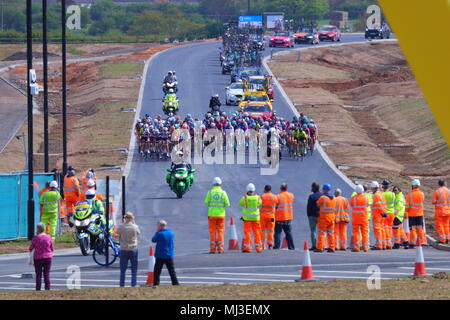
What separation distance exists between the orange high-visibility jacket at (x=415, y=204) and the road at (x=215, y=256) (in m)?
0.95

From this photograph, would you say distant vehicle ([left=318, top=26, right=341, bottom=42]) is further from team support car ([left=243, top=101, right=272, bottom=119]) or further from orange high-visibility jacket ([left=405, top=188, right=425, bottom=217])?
orange high-visibility jacket ([left=405, top=188, right=425, bottom=217])

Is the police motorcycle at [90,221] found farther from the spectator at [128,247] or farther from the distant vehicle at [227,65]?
the distant vehicle at [227,65]

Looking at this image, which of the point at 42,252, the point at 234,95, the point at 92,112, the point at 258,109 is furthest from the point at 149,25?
the point at 42,252

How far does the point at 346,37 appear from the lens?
12962 centimetres

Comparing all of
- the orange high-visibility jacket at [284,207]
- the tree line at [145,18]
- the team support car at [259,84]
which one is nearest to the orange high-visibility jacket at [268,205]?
the orange high-visibility jacket at [284,207]

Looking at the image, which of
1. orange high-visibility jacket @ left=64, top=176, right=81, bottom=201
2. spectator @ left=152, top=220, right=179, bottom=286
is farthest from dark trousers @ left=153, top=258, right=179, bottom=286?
orange high-visibility jacket @ left=64, top=176, right=81, bottom=201

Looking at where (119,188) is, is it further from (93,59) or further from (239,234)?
(93,59)

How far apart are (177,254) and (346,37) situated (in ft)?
351

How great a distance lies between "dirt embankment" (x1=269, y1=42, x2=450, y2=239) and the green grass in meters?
11.1

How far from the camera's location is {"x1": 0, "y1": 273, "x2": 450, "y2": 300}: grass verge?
49.3ft

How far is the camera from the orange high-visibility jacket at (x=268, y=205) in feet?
81.1

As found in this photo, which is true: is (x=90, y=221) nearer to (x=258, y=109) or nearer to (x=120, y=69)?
(x=258, y=109)

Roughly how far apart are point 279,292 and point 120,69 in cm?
7366
